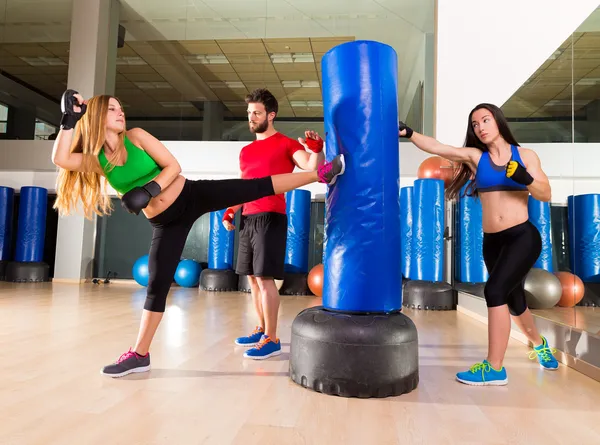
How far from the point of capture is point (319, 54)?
324 inches

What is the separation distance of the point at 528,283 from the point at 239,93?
6.34 meters

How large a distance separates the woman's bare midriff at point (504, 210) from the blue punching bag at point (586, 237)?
0.60 metres

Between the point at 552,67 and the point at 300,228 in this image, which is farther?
the point at 300,228

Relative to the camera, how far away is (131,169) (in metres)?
1.99

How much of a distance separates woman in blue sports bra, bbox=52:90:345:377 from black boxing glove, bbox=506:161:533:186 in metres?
0.74

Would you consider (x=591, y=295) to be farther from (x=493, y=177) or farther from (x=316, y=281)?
(x=316, y=281)

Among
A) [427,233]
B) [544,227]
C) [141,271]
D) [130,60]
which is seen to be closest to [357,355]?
[544,227]

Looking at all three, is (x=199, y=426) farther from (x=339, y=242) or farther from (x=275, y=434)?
(x=339, y=242)

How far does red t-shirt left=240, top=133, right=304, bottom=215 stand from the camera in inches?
95.9

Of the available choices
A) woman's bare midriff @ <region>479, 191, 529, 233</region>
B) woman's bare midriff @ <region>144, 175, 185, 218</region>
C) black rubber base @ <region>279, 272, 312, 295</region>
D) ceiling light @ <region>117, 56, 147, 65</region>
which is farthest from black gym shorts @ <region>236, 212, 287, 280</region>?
ceiling light @ <region>117, 56, 147, 65</region>

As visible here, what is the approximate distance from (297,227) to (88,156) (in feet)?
13.8

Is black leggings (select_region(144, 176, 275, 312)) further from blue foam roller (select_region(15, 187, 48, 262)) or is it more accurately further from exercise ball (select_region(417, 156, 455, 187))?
blue foam roller (select_region(15, 187, 48, 262))

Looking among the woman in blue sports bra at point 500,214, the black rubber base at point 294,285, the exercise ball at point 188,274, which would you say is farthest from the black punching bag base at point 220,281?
the woman in blue sports bra at point 500,214

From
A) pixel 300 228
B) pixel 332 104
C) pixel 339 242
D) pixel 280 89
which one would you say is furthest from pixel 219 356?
pixel 280 89
